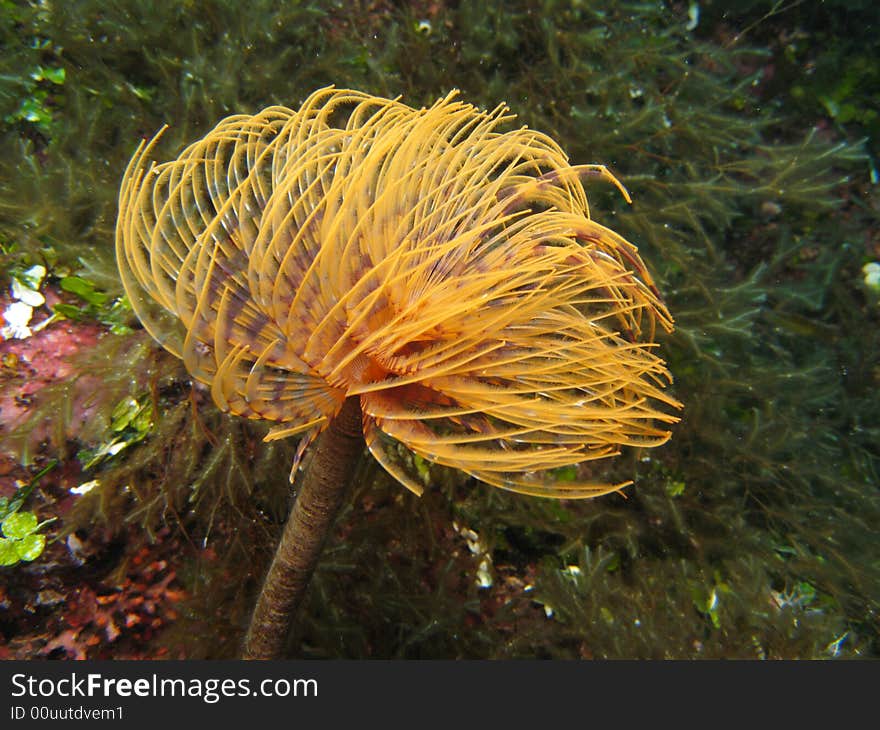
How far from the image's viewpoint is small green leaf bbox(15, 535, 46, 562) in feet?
7.93

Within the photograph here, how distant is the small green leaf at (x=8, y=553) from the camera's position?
2390 millimetres

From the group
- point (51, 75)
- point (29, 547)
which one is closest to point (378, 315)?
point (29, 547)

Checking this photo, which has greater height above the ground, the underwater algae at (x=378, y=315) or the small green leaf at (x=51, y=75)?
the underwater algae at (x=378, y=315)

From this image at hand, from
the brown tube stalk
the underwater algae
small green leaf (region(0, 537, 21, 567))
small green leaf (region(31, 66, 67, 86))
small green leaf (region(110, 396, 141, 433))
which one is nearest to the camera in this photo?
the underwater algae

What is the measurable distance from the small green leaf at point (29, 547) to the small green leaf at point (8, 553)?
0.04ft

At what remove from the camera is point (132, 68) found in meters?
3.31

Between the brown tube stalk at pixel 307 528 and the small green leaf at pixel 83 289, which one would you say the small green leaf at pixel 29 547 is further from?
the small green leaf at pixel 83 289

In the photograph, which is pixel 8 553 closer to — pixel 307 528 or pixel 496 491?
pixel 307 528

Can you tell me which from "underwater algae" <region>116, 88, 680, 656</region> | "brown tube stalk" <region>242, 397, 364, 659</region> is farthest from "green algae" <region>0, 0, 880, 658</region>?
"underwater algae" <region>116, 88, 680, 656</region>

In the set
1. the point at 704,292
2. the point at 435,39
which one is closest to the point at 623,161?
the point at 704,292

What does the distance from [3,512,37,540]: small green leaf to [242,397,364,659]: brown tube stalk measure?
→ 1112mm

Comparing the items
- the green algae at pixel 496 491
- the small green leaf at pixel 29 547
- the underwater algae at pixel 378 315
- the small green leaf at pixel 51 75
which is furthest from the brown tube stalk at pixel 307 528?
the small green leaf at pixel 51 75

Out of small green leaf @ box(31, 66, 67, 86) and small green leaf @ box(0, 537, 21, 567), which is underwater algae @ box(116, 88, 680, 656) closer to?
small green leaf @ box(0, 537, 21, 567)

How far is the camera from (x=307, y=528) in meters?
1.93
